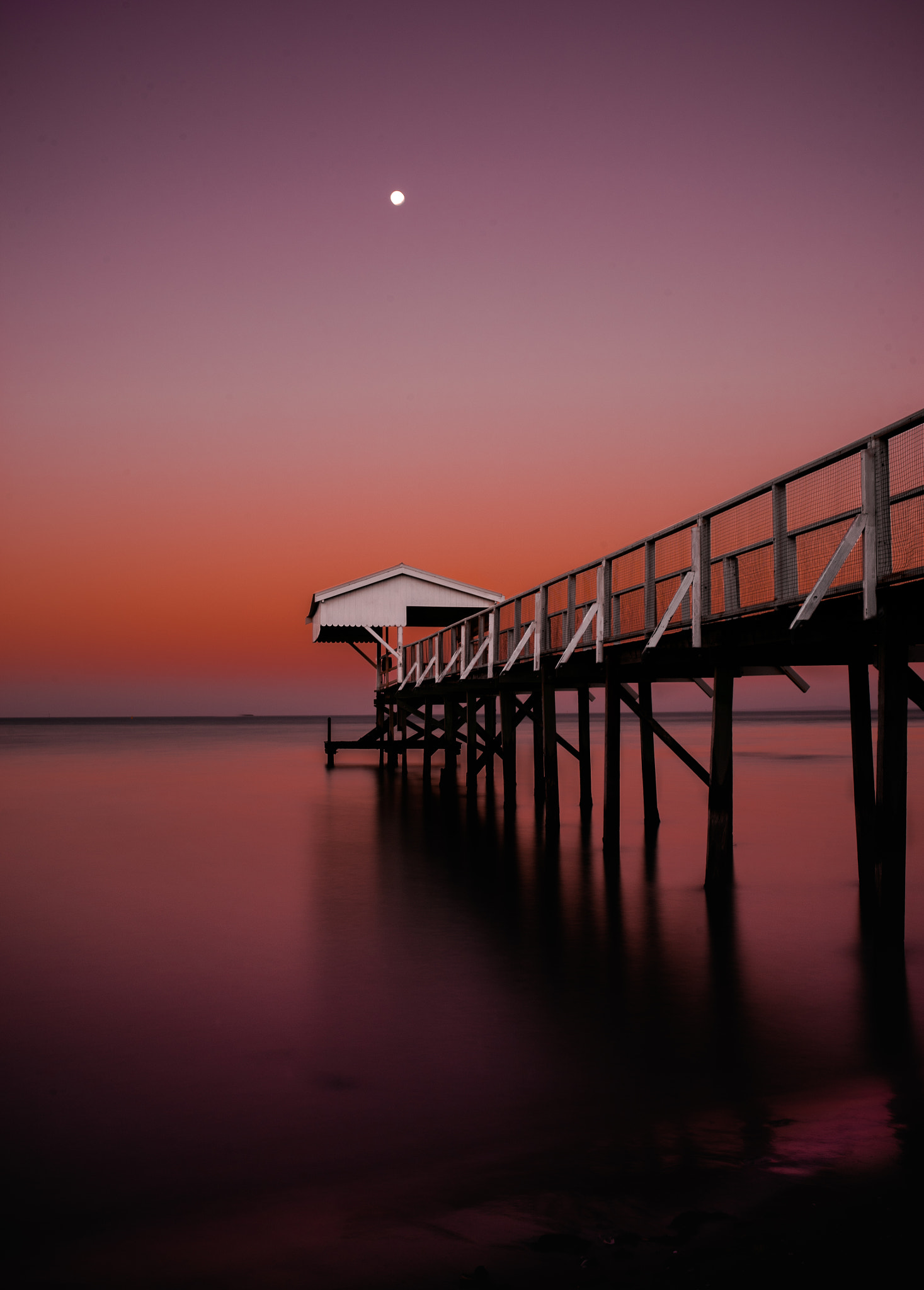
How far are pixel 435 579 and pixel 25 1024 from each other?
2431cm

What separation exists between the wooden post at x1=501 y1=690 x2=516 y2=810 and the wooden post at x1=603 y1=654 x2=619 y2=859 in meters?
5.64

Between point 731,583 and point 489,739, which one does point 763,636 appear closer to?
point 731,583

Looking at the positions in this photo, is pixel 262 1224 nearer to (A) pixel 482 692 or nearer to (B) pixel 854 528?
(B) pixel 854 528

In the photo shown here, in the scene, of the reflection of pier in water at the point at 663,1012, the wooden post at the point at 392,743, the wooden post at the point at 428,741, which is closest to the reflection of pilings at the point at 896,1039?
the reflection of pier in water at the point at 663,1012

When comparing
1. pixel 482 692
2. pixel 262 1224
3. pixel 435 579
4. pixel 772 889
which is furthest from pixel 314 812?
pixel 262 1224

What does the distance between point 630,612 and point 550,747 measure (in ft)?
14.0

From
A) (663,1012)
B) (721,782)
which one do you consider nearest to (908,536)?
(663,1012)

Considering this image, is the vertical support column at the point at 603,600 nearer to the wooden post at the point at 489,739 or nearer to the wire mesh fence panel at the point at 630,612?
the wire mesh fence panel at the point at 630,612

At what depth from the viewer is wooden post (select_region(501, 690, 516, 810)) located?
21.2 metres

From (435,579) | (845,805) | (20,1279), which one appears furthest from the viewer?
(435,579)

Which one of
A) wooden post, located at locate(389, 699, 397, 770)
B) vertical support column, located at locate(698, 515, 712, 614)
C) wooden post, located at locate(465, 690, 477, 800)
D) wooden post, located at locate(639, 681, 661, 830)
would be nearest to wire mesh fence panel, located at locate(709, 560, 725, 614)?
vertical support column, located at locate(698, 515, 712, 614)

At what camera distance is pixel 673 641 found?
1248 cm

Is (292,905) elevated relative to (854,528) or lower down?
lower down

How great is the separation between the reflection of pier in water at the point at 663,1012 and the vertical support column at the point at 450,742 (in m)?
10.9
